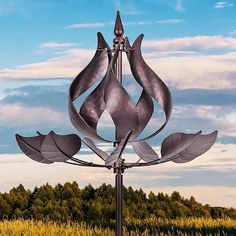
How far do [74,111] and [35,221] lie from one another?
14.5 ft

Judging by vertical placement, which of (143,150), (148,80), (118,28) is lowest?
(143,150)

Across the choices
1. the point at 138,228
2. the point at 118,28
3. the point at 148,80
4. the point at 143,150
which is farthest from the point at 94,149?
the point at 138,228

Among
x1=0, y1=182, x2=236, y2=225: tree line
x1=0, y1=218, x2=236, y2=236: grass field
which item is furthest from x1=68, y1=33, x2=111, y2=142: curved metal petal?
x1=0, y1=182, x2=236, y2=225: tree line

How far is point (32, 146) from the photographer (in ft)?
11.5

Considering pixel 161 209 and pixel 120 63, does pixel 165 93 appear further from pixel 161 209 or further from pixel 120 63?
pixel 161 209

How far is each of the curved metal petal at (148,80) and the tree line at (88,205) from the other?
4085 mm

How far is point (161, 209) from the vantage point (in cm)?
771

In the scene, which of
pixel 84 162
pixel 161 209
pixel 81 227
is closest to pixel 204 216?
pixel 161 209

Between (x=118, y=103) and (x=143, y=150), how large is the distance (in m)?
0.50

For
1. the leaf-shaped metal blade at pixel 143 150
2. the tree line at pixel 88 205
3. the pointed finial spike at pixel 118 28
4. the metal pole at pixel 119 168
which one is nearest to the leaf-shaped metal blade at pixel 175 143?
the leaf-shaped metal blade at pixel 143 150

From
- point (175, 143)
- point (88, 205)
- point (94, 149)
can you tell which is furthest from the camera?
point (88, 205)

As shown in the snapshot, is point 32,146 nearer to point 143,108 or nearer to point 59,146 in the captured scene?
point 59,146

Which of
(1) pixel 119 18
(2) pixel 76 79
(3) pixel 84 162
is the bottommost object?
(3) pixel 84 162

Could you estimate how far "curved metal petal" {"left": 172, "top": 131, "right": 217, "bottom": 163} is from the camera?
3459 mm
